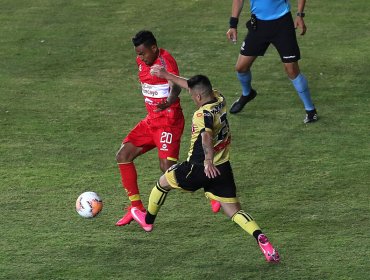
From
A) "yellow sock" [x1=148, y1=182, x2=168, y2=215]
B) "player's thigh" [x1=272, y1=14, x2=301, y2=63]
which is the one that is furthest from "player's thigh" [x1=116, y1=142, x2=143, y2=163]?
"player's thigh" [x1=272, y1=14, x2=301, y2=63]

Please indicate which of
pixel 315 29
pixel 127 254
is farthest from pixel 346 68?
pixel 127 254

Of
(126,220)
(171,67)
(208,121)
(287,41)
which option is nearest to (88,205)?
(126,220)

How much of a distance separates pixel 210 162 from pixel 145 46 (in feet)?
6.45

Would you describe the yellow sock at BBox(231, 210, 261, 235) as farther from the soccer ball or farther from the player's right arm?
the player's right arm

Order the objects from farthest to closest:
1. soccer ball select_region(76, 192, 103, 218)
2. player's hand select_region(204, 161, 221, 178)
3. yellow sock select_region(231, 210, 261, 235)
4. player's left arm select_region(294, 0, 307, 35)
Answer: player's left arm select_region(294, 0, 307, 35), soccer ball select_region(76, 192, 103, 218), yellow sock select_region(231, 210, 261, 235), player's hand select_region(204, 161, 221, 178)

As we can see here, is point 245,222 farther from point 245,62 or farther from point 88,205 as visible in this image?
point 245,62

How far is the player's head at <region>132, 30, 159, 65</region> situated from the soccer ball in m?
1.69

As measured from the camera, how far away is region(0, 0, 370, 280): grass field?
10.3 metres

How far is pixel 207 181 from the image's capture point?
10250 millimetres

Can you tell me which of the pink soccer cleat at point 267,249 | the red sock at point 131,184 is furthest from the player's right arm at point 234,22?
the pink soccer cleat at point 267,249

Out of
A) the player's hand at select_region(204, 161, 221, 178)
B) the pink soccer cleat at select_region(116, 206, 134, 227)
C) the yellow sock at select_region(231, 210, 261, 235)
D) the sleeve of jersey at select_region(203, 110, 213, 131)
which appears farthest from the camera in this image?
the pink soccer cleat at select_region(116, 206, 134, 227)

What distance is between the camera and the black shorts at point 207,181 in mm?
10234

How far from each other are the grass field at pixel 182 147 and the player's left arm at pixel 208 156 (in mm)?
1039

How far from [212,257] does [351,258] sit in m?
1.46
